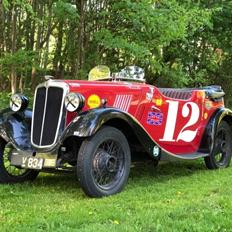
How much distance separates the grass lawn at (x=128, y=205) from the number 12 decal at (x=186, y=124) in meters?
0.57

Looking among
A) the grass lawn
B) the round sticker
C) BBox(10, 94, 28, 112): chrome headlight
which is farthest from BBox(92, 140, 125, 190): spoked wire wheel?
BBox(10, 94, 28, 112): chrome headlight

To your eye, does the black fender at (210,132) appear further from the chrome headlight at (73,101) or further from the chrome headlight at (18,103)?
the chrome headlight at (18,103)

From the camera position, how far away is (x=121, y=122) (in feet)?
22.7

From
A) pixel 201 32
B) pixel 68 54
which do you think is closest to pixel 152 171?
pixel 68 54

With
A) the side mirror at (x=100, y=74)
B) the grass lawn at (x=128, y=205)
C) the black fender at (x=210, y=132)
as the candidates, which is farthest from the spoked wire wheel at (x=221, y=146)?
the side mirror at (x=100, y=74)

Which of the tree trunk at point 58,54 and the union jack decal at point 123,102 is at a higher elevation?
the union jack decal at point 123,102

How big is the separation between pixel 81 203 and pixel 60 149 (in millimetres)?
815

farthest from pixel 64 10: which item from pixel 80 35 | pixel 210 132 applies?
pixel 210 132

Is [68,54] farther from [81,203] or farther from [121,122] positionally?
[81,203]

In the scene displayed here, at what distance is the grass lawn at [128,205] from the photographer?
5047mm

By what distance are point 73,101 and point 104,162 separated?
2.59ft

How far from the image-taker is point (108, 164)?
21.7ft

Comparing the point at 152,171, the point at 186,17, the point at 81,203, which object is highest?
the point at 186,17

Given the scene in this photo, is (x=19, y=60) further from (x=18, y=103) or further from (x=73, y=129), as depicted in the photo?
(x=73, y=129)
